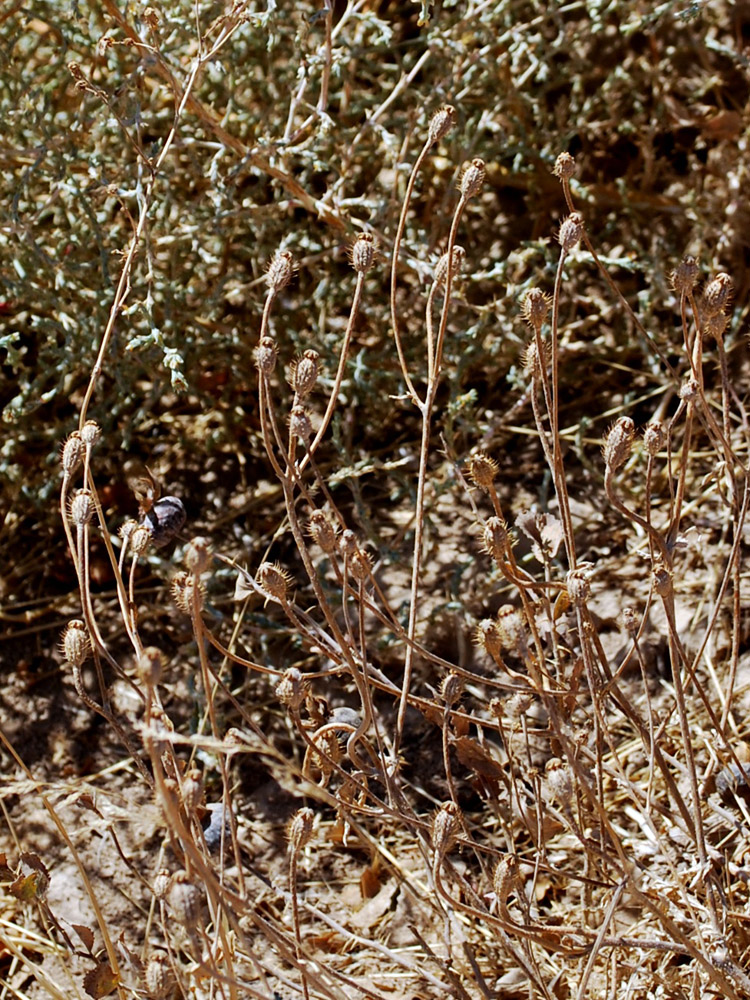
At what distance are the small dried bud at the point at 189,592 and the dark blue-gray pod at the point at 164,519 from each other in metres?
0.30

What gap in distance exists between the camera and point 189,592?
1.24 m

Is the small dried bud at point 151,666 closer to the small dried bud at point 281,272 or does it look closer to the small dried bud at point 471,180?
the small dried bud at point 281,272

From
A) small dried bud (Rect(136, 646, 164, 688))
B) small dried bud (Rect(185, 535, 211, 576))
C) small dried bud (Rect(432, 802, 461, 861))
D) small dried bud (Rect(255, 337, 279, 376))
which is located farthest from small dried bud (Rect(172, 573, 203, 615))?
small dried bud (Rect(432, 802, 461, 861))

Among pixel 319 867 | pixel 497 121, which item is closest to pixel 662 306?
pixel 497 121

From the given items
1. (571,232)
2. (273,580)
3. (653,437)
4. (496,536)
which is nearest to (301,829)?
(273,580)

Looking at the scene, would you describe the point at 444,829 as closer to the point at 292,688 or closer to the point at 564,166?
the point at 292,688

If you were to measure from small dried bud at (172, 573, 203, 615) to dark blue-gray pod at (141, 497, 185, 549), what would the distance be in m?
0.30

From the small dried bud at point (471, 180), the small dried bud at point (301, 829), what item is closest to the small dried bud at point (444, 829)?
the small dried bud at point (301, 829)

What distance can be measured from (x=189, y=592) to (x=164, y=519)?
1.56ft

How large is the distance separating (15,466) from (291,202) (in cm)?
81

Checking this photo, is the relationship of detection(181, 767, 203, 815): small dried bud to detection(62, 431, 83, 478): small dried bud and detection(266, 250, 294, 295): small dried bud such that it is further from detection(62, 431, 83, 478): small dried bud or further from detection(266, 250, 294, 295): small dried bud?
detection(266, 250, 294, 295): small dried bud

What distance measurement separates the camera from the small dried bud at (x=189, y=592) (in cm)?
118

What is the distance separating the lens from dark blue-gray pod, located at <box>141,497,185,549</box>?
1693 millimetres

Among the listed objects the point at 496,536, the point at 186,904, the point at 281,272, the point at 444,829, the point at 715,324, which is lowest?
the point at 444,829
